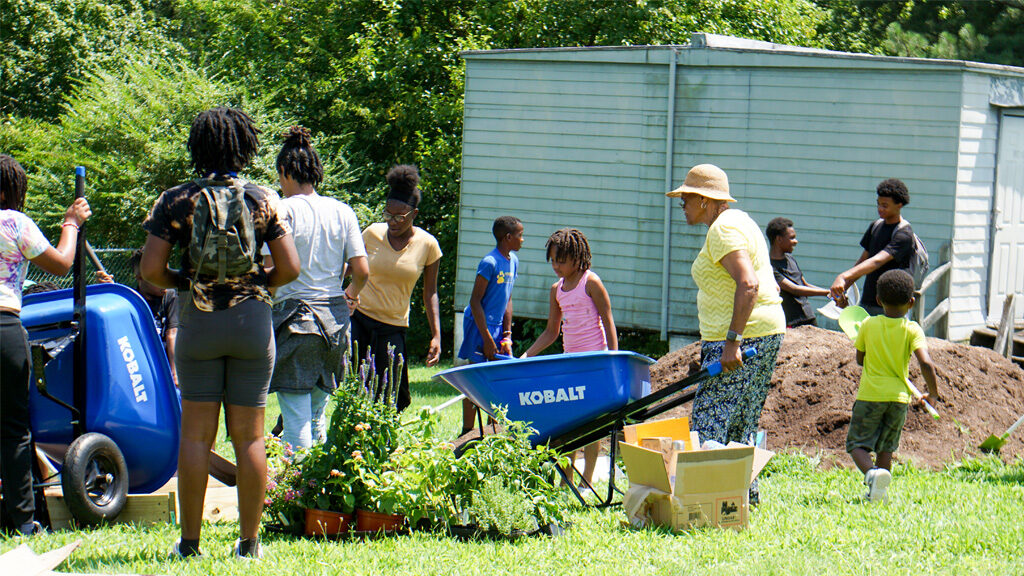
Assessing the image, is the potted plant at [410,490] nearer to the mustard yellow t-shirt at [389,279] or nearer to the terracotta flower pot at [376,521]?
the terracotta flower pot at [376,521]

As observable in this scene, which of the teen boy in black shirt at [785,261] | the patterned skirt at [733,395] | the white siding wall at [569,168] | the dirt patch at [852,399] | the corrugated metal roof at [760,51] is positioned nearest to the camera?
the patterned skirt at [733,395]

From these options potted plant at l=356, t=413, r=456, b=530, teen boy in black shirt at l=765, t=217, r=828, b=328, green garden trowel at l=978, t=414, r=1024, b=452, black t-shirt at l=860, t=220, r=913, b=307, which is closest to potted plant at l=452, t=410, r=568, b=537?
potted plant at l=356, t=413, r=456, b=530

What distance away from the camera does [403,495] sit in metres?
4.59

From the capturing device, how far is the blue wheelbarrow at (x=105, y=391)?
4875 millimetres

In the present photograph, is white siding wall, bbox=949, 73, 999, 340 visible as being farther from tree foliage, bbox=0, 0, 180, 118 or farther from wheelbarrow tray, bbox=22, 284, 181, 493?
tree foliage, bbox=0, 0, 180, 118

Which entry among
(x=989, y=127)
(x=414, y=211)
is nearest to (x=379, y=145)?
(x=989, y=127)

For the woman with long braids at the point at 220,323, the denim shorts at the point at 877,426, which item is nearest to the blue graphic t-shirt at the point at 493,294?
the denim shorts at the point at 877,426

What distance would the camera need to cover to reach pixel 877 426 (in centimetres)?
595

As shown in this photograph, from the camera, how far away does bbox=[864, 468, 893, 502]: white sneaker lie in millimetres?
5609

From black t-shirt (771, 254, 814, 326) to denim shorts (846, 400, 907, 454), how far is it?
8.67 ft

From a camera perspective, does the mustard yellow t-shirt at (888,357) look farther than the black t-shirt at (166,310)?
No

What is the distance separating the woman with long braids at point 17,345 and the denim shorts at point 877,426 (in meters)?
4.14

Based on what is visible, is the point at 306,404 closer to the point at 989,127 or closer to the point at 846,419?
the point at 846,419

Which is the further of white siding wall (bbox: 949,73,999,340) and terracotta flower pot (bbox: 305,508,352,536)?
white siding wall (bbox: 949,73,999,340)
